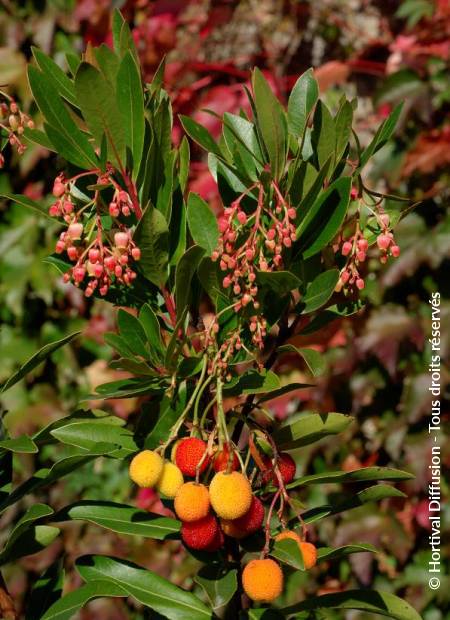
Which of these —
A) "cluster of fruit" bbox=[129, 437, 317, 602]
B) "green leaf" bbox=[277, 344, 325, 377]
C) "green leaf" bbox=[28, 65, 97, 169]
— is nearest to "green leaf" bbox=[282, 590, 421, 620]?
"cluster of fruit" bbox=[129, 437, 317, 602]

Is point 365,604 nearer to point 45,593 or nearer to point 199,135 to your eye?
point 45,593

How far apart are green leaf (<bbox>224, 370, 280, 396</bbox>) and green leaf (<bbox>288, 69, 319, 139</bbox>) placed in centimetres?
21

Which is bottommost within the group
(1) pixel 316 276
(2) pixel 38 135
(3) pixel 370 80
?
(3) pixel 370 80

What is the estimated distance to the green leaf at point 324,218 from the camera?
2.07ft

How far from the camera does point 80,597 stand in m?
0.69

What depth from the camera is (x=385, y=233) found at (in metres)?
0.66

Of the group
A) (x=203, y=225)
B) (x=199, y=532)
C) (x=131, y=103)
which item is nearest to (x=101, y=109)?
(x=131, y=103)

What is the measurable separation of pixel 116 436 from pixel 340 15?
1985mm

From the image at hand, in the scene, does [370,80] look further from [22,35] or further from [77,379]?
[77,379]

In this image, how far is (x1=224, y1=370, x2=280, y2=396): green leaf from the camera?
2.08 ft

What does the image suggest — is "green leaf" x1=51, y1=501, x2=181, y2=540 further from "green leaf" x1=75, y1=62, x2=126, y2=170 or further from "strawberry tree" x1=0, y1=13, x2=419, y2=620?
"green leaf" x1=75, y1=62, x2=126, y2=170

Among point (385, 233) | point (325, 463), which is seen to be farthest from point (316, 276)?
point (325, 463)

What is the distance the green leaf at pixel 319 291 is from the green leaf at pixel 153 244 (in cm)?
12

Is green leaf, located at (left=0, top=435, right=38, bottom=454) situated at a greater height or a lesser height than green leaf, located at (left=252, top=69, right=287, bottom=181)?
lesser
